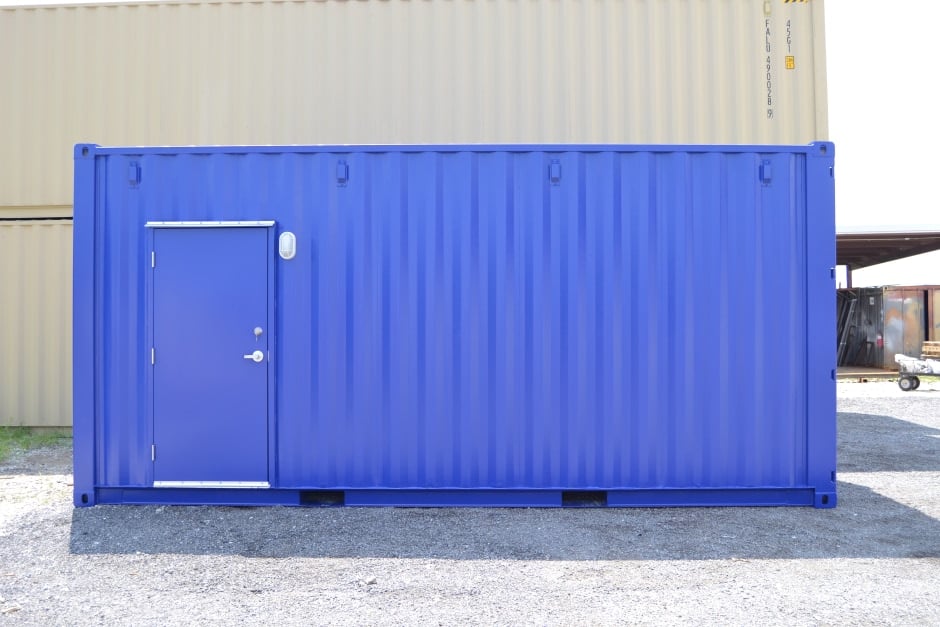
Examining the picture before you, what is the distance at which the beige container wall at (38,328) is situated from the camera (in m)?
8.61

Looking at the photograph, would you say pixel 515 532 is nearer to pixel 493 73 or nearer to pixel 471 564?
pixel 471 564

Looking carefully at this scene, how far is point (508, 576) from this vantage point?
4078 mm

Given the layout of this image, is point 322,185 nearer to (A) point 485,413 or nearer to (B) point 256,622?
(A) point 485,413

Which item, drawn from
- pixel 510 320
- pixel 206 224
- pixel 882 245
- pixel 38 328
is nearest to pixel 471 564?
pixel 510 320

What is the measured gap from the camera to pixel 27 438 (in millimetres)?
8352

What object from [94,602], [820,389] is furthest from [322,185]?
[820,389]

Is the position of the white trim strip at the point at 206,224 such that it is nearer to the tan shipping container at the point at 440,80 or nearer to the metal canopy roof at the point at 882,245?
the tan shipping container at the point at 440,80

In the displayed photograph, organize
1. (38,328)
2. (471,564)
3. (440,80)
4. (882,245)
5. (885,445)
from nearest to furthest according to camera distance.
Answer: (471,564) → (885,445) → (440,80) → (38,328) → (882,245)

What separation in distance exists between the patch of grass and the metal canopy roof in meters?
14.6

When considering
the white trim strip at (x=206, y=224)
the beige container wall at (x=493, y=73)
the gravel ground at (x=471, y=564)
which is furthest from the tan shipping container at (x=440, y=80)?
the gravel ground at (x=471, y=564)

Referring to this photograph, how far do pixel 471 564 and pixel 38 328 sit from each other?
23.1 feet

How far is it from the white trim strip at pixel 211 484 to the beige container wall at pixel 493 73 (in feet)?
15.3

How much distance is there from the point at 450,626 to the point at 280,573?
1.26 m

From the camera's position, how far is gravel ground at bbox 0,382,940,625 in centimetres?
360
